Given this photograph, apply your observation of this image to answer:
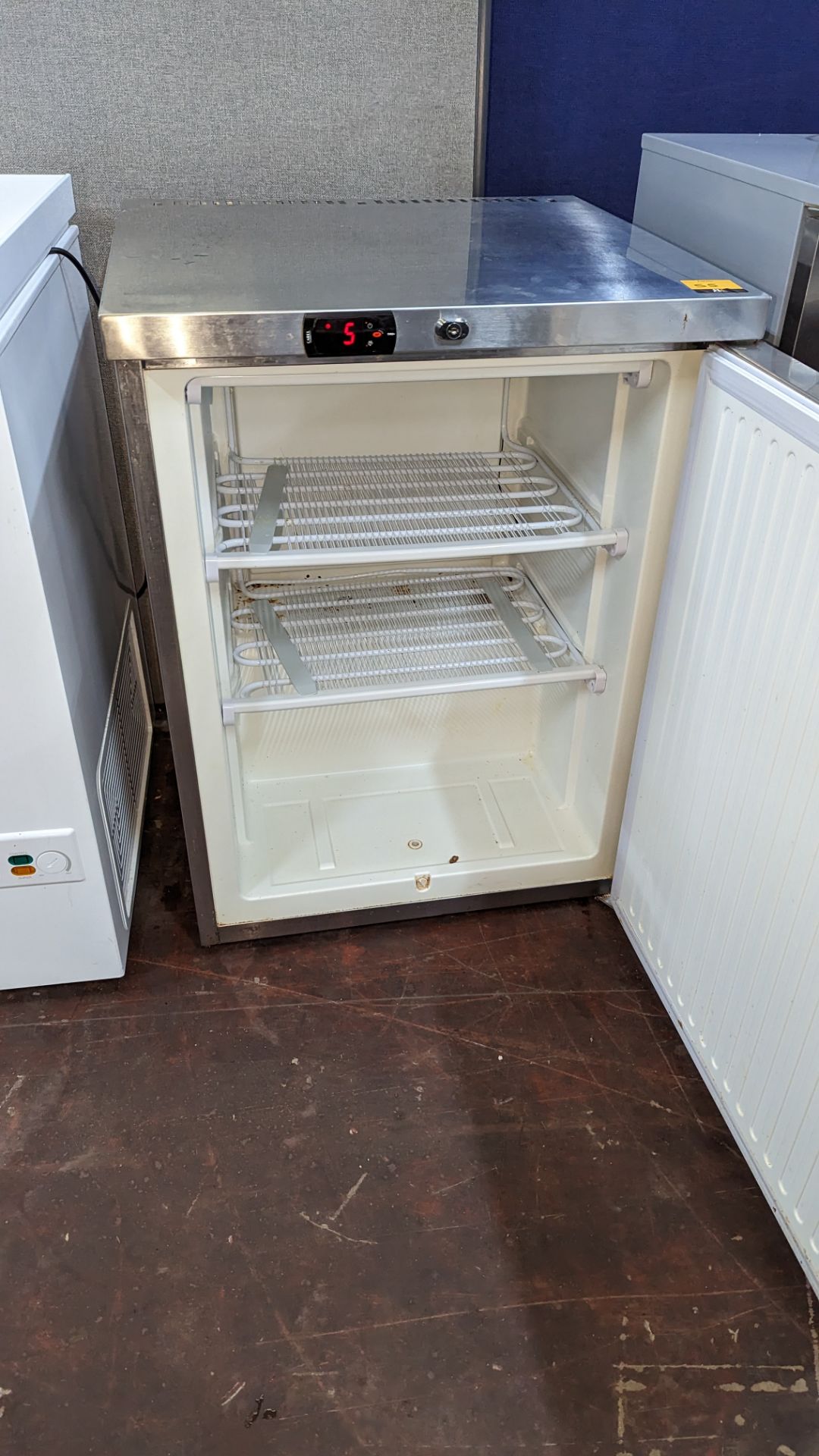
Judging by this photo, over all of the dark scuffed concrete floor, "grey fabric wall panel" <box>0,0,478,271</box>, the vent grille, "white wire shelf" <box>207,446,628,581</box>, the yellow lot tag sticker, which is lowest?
the dark scuffed concrete floor

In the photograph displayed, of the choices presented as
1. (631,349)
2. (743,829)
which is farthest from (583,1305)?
(631,349)

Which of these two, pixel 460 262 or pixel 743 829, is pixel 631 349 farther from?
pixel 743 829

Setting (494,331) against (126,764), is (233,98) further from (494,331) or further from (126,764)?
(126,764)

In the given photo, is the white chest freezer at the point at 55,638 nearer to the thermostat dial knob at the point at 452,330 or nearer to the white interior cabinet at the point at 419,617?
the white interior cabinet at the point at 419,617

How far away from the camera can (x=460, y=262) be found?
1.40m

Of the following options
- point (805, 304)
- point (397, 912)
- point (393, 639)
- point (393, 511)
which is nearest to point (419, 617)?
point (393, 639)

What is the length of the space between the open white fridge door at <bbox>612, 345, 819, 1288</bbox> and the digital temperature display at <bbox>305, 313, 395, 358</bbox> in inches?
17.3

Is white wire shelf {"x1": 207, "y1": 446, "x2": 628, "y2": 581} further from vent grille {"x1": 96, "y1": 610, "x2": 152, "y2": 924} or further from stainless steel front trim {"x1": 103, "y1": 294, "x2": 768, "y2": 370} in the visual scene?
vent grille {"x1": 96, "y1": 610, "x2": 152, "y2": 924}

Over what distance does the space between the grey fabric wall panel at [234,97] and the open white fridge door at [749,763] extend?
2.86ft

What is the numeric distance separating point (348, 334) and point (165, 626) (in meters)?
0.47

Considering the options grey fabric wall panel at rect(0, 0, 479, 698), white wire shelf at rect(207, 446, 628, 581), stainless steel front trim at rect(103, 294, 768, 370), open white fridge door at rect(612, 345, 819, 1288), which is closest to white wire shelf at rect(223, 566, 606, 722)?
white wire shelf at rect(207, 446, 628, 581)

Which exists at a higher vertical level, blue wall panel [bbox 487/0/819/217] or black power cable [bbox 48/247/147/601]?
blue wall panel [bbox 487/0/819/217]

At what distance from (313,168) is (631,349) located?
2.80 feet

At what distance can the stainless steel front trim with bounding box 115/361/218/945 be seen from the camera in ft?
4.07
